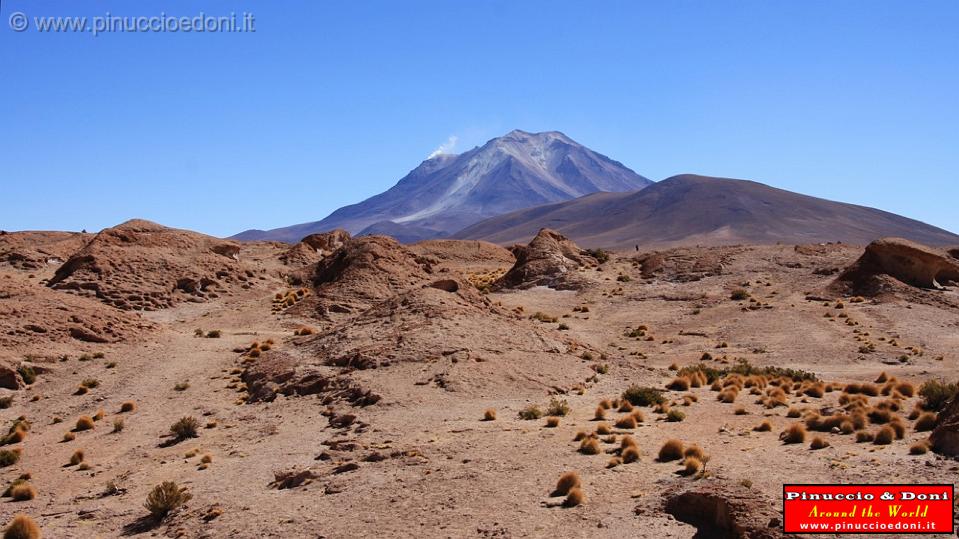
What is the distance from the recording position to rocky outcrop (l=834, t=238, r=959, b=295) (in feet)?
136

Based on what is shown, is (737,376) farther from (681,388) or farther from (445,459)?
(445,459)

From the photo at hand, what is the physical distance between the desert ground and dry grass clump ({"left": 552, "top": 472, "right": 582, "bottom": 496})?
0.11 metres

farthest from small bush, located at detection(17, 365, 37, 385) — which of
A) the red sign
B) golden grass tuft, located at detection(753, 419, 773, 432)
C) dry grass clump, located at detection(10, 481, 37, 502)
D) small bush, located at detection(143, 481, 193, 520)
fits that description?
the red sign

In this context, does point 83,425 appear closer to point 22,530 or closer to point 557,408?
point 22,530

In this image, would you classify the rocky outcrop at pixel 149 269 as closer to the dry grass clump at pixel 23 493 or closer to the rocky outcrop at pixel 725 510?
the dry grass clump at pixel 23 493

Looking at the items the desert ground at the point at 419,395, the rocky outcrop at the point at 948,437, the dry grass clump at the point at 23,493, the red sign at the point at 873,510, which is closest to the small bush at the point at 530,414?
the desert ground at the point at 419,395

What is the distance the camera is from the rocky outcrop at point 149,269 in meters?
34.2

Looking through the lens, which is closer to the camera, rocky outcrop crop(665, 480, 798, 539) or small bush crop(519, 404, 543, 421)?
rocky outcrop crop(665, 480, 798, 539)

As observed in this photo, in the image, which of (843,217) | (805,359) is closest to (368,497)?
(805,359)

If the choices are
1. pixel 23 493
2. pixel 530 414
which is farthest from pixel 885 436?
pixel 23 493

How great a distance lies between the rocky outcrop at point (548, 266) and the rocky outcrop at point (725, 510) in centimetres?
3537

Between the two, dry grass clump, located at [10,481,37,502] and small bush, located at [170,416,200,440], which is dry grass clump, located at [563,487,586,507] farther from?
small bush, located at [170,416,200,440]

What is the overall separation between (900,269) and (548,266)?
18000mm

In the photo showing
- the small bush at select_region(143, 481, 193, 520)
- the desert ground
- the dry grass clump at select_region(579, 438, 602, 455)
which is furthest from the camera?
the dry grass clump at select_region(579, 438, 602, 455)
